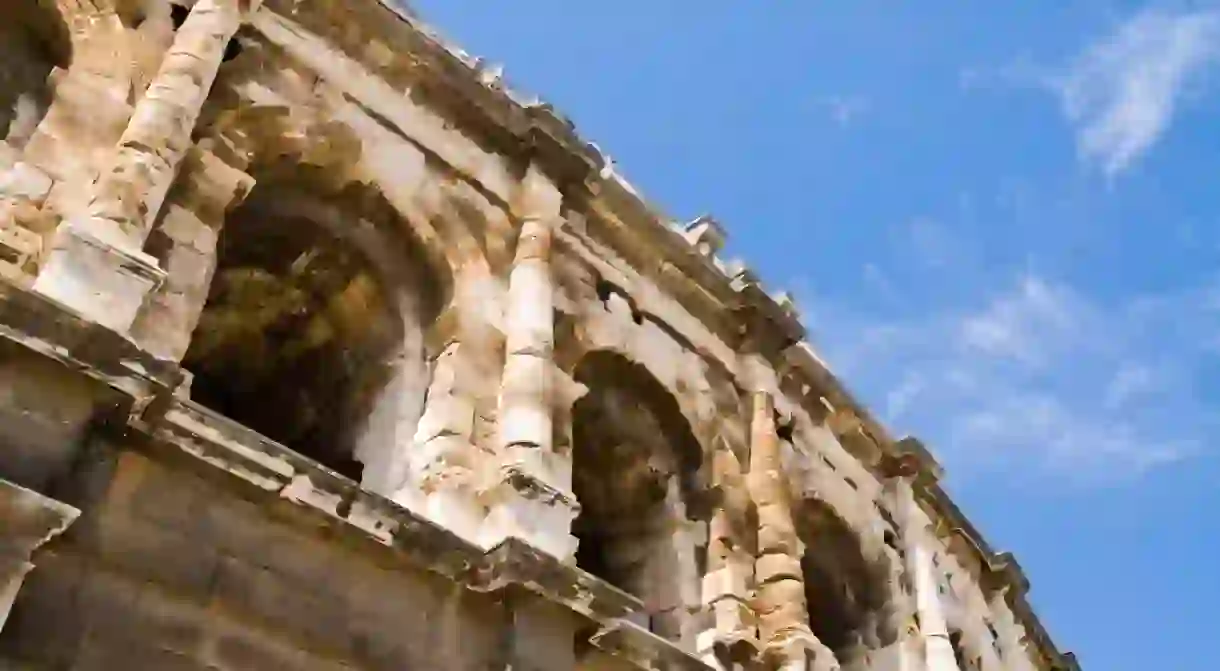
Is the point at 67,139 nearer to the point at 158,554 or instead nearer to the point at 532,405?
the point at 158,554

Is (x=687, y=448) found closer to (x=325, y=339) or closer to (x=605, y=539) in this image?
(x=605, y=539)

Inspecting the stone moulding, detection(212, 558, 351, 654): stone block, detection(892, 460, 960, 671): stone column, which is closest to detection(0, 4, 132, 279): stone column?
the stone moulding

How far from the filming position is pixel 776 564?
29.4 feet

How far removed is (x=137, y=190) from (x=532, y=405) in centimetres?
244

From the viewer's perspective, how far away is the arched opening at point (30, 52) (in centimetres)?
750

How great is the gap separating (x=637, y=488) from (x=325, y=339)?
2.44m

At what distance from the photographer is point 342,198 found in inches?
334

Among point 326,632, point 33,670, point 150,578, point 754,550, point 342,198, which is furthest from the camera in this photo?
point 754,550

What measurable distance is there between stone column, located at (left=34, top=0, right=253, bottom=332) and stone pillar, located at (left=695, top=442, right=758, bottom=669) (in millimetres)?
4035

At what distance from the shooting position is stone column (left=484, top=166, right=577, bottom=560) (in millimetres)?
6973

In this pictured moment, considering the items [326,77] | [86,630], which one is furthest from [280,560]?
[326,77]

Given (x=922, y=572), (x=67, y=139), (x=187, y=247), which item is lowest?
(x=187, y=247)

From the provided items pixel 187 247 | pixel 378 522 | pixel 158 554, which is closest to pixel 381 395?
pixel 187 247

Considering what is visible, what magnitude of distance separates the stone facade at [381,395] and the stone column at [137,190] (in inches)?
0.7
